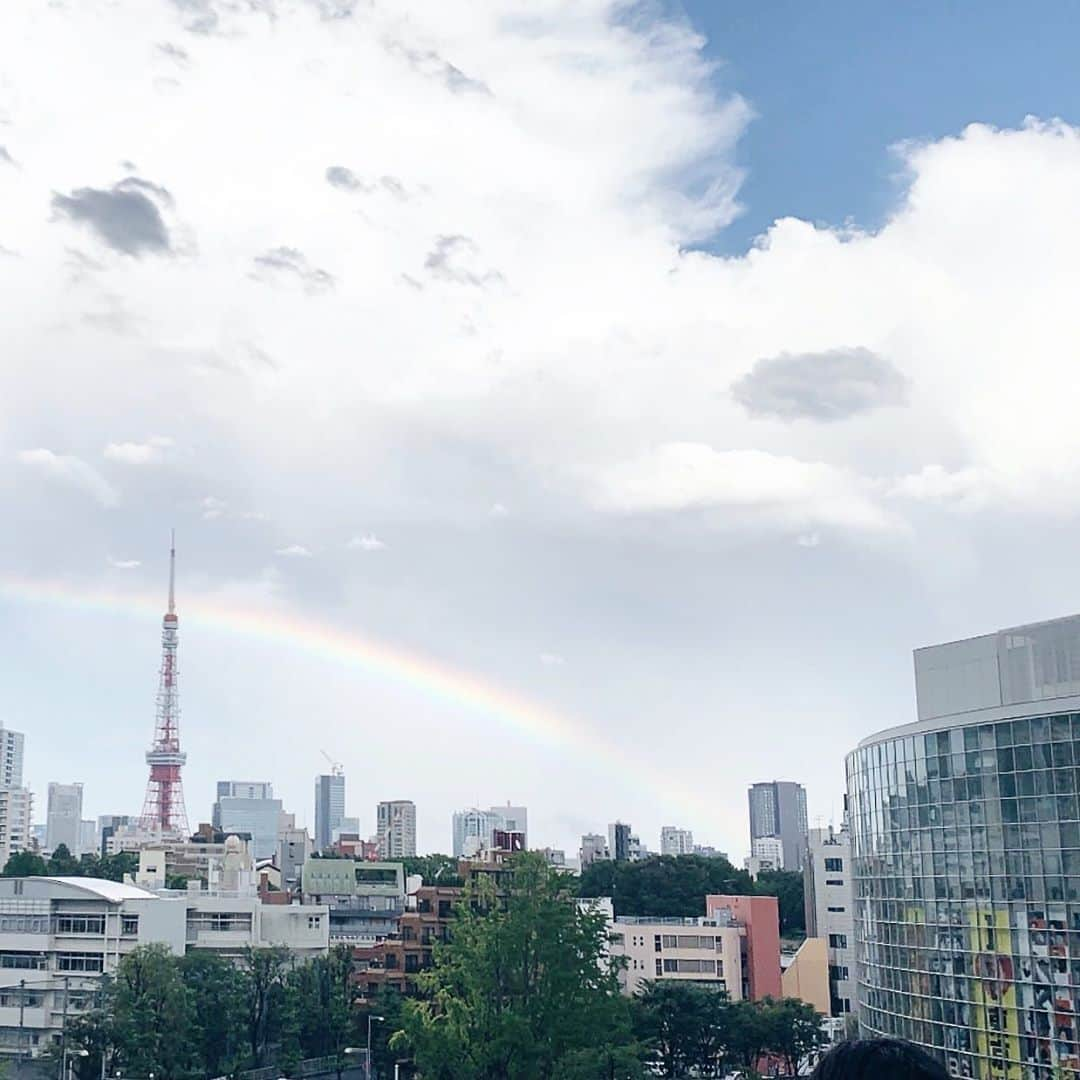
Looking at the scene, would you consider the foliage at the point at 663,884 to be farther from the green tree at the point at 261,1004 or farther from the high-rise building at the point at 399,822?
the high-rise building at the point at 399,822

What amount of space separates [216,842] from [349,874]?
35.6 meters

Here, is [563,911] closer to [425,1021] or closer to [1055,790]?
[425,1021]

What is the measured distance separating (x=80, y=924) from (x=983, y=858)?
33551mm

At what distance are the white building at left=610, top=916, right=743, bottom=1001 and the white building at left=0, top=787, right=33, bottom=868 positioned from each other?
105 metres

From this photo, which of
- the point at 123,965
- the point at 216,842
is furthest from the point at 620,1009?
the point at 216,842

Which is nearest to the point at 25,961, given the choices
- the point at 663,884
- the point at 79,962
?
the point at 79,962

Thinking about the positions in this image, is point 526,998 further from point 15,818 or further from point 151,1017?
point 15,818

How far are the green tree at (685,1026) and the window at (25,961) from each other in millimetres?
21172

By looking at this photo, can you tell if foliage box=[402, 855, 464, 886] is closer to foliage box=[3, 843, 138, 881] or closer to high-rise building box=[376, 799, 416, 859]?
foliage box=[3, 843, 138, 881]

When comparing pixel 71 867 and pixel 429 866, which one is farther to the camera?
pixel 429 866

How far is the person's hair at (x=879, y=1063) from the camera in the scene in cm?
216

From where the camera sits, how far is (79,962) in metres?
48.3

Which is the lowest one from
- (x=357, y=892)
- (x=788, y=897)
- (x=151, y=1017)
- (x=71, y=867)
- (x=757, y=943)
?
(x=151, y=1017)

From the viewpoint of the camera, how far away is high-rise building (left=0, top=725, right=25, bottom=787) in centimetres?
17575
